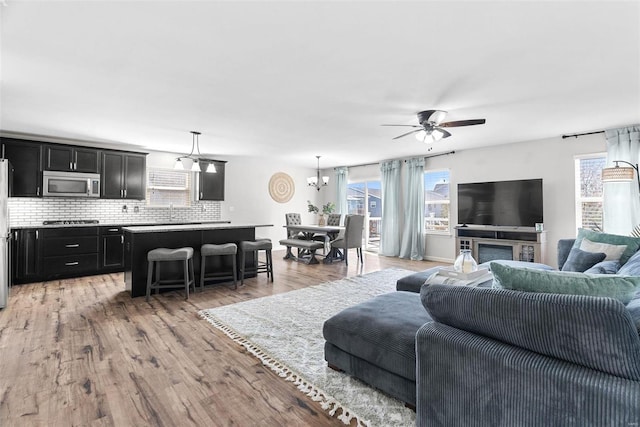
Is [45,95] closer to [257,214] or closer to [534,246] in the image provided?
[257,214]

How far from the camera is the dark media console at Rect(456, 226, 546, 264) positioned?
513cm

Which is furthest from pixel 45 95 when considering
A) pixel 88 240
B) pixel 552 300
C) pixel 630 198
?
pixel 630 198

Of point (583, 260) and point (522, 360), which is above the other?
point (583, 260)

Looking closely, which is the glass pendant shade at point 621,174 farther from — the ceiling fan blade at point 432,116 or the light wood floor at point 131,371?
the light wood floor at point 131,371

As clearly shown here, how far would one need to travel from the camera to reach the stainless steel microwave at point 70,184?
5.05 meters

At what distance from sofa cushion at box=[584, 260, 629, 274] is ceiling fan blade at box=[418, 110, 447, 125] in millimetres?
2205

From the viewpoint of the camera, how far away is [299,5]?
1.90 m

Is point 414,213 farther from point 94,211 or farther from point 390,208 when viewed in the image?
point 94,211

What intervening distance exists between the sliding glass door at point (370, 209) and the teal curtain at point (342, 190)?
346 millimetres

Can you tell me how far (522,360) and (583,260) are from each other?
2.63m

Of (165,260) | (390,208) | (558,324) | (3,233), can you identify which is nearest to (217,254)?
(165,260)

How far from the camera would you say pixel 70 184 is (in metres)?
Result: 5.26

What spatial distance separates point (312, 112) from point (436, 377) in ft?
11.0

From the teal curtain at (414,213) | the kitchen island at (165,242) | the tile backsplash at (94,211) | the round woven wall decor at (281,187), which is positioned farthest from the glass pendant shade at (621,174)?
the tile backsplash at (94,211)
